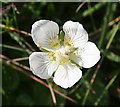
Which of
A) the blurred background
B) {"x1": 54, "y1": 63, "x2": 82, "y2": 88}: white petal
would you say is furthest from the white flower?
the blurred background

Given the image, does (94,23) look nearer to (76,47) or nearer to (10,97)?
(76,47)

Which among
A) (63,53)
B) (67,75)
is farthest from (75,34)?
(67,75)

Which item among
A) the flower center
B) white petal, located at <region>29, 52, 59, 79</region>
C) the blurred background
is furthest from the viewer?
the blurred background

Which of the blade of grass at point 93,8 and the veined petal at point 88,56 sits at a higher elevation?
the blade of grass at point 93,8

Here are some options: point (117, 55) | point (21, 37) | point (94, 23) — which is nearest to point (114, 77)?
point (117, 55)

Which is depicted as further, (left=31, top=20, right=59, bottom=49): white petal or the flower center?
the flower center

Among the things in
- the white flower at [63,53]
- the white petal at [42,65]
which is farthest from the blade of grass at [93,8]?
the white petal at [42,65]

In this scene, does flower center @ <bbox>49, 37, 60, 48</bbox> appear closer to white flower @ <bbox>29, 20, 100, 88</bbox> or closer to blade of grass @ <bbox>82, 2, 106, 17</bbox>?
white flower @ <bbox>29, 20, 100, 88</bbox>

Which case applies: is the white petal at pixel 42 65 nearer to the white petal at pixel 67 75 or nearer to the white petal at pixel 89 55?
the white petal at pixel 67 75

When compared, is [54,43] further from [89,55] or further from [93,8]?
[93,8]
